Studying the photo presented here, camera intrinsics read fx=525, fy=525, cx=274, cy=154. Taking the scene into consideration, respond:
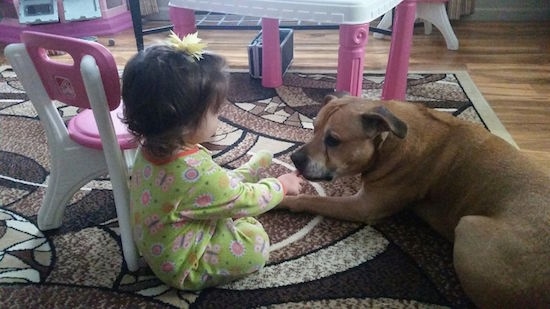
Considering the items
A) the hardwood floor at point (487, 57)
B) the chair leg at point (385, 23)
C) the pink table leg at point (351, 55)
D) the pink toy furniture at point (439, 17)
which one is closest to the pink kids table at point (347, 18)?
the pink table leg at point (351, 55)

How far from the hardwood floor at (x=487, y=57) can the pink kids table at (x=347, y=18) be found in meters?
0.45

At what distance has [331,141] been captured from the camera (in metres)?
1.36

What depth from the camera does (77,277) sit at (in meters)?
1.30

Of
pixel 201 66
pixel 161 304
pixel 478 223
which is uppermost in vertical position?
pixel 201 66

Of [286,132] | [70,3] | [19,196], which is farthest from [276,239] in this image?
[70,3]

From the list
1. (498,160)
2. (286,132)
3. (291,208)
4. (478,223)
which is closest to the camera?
(478,223)

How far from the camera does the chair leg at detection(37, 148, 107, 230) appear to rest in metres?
1.38

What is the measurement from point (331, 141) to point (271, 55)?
103 centimetres

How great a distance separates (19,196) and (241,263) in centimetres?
81

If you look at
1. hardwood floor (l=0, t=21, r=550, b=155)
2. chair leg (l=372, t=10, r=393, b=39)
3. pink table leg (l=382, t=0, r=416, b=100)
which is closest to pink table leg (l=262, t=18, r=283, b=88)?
hardwood floor (l=0, t=21, r=550, b=155)

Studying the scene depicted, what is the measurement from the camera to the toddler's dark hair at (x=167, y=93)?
1060 mm

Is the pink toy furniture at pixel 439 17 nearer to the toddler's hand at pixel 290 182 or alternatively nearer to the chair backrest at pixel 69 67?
the toddler's hand at pixel 290 182

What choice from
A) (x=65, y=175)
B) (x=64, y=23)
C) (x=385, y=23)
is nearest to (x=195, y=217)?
(x=65, y=175)

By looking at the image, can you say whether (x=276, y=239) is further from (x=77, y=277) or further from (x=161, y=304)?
(x=77, y=277)
